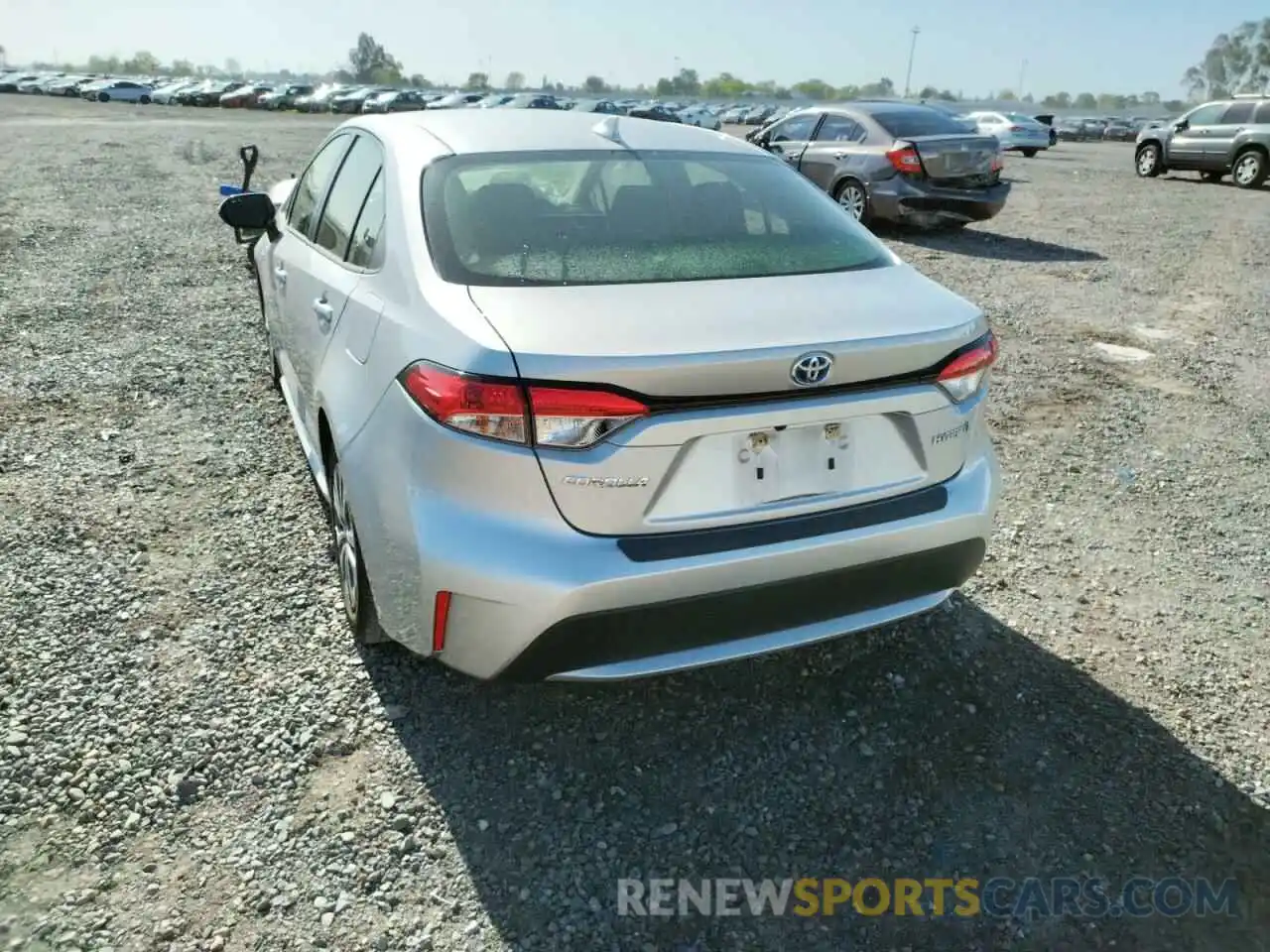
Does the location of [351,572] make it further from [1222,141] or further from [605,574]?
[1222,141]

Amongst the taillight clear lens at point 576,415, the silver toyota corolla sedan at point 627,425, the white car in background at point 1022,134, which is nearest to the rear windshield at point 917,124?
the silver toyota corolla sedan at point 627,425

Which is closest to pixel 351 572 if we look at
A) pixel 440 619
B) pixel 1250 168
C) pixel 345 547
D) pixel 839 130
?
pixel 345 547

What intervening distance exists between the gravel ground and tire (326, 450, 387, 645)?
111 millimetres

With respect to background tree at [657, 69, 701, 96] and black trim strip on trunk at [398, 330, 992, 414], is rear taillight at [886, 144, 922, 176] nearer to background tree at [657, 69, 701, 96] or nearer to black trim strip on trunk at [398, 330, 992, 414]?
black trim strip on trunk at [398, 330, 992, 414]

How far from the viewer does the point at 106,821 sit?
7.45 feet

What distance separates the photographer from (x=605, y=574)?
81.4 inches

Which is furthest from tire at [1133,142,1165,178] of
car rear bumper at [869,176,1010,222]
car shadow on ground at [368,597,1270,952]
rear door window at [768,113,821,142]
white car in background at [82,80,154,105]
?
white car in background at [82,80,154,105]

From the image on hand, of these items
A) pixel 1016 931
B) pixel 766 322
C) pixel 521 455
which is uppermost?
pixel 766 322

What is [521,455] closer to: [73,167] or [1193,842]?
[1193,842]

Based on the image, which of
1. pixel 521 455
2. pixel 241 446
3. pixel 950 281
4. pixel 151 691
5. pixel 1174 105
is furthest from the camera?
pixel 1174 105

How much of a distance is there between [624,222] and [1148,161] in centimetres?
2220

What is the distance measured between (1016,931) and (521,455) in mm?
1552

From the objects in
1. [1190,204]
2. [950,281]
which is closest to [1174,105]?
[1190,204]

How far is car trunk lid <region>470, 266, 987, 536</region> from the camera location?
2049 millimetres
